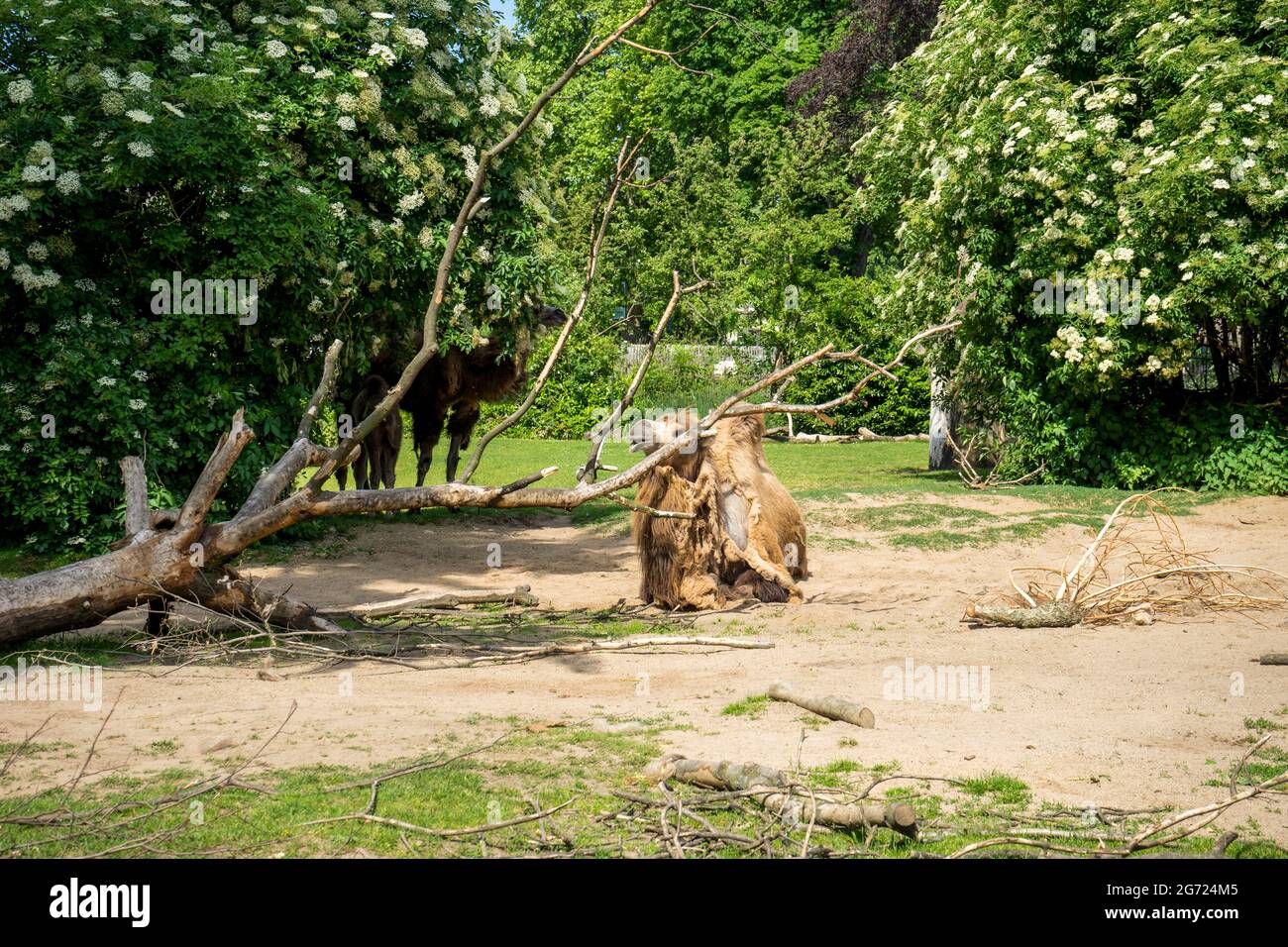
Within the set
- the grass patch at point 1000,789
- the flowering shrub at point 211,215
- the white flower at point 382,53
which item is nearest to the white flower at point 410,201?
the flowering shrub at point 211,215

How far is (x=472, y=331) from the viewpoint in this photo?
40.2 feet

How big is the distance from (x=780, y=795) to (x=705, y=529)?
482 centimetres

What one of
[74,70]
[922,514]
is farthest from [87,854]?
[922,514]

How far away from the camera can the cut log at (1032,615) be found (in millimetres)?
7805

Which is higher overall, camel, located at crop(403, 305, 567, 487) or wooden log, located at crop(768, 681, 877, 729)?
camel, located at crop(403, 305, 567, 487)

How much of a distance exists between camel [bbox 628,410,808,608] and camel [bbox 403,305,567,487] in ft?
14.0

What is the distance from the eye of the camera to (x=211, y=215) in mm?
10039

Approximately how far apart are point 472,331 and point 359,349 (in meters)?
1.16

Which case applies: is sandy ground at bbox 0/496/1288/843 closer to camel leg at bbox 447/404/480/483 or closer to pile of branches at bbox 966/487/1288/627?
pile of branches at bbox 966/487/1288/627

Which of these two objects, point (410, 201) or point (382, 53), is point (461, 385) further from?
point (382, 53)

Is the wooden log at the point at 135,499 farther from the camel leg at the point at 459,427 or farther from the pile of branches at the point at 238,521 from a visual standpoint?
the camel leg at the point at 459,427

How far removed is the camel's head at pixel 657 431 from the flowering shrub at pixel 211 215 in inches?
131

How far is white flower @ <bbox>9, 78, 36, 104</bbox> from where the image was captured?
924 cm

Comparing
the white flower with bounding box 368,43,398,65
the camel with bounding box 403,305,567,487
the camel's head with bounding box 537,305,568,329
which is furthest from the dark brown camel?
the white flower with bounding box 368,43,398,65
